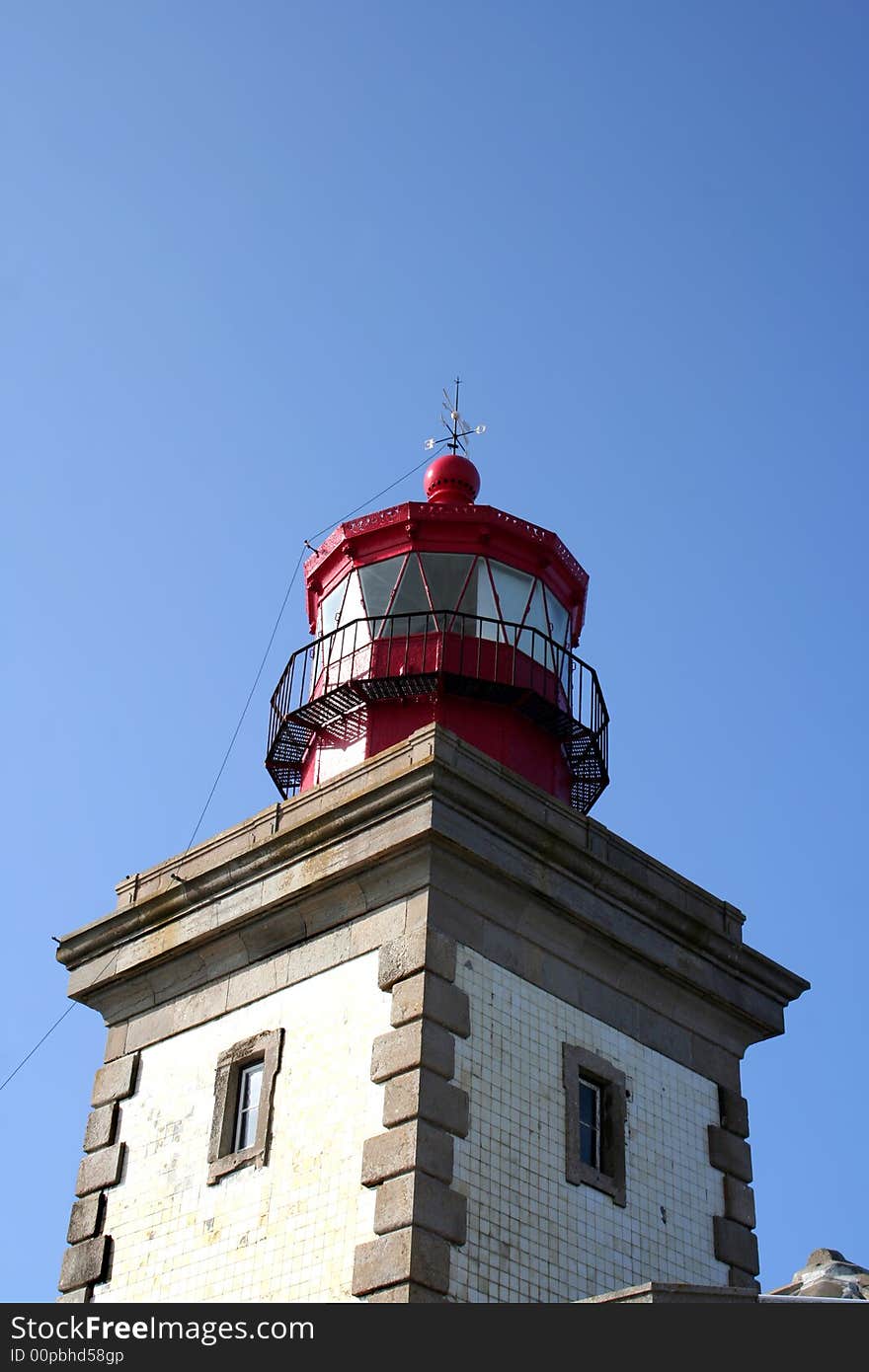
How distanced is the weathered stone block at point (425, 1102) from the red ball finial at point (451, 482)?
693 centimetres

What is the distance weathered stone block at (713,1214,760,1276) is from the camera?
1502 centimetres

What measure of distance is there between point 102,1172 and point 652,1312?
20.6 ft

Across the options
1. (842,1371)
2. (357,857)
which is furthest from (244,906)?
(842,1371)

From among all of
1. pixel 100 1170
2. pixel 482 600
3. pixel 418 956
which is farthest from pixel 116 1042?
pixel 482 600

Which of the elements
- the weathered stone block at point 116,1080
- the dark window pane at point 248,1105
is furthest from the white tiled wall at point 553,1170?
the weathered stone block at point 116,1080

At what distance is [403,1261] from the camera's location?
12227mm

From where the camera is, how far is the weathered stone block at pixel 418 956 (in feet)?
44.2

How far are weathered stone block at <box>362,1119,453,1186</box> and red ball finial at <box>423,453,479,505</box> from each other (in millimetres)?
7283

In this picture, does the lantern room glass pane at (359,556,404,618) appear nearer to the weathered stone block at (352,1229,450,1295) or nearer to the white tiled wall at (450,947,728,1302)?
the white tiled wall at (450,947,728,1302)

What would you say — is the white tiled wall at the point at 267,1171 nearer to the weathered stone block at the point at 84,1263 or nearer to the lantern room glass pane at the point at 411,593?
the weathered stone block at the point at 84,1263

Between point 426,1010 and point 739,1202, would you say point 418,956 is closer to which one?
point 426,1010

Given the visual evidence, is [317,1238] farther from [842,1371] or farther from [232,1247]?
[842,1371]

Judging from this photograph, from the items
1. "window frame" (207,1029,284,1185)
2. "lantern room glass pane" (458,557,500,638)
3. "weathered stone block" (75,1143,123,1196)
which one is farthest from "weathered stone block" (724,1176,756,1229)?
"lantern room glass pane" (458,557,500,638)

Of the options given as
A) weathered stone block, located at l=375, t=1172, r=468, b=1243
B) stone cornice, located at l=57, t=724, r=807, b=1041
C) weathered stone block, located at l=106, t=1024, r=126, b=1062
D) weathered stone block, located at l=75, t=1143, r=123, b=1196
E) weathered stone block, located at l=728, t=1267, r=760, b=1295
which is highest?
stone cornice, located at l=57, t=724, r=807, b=1041
